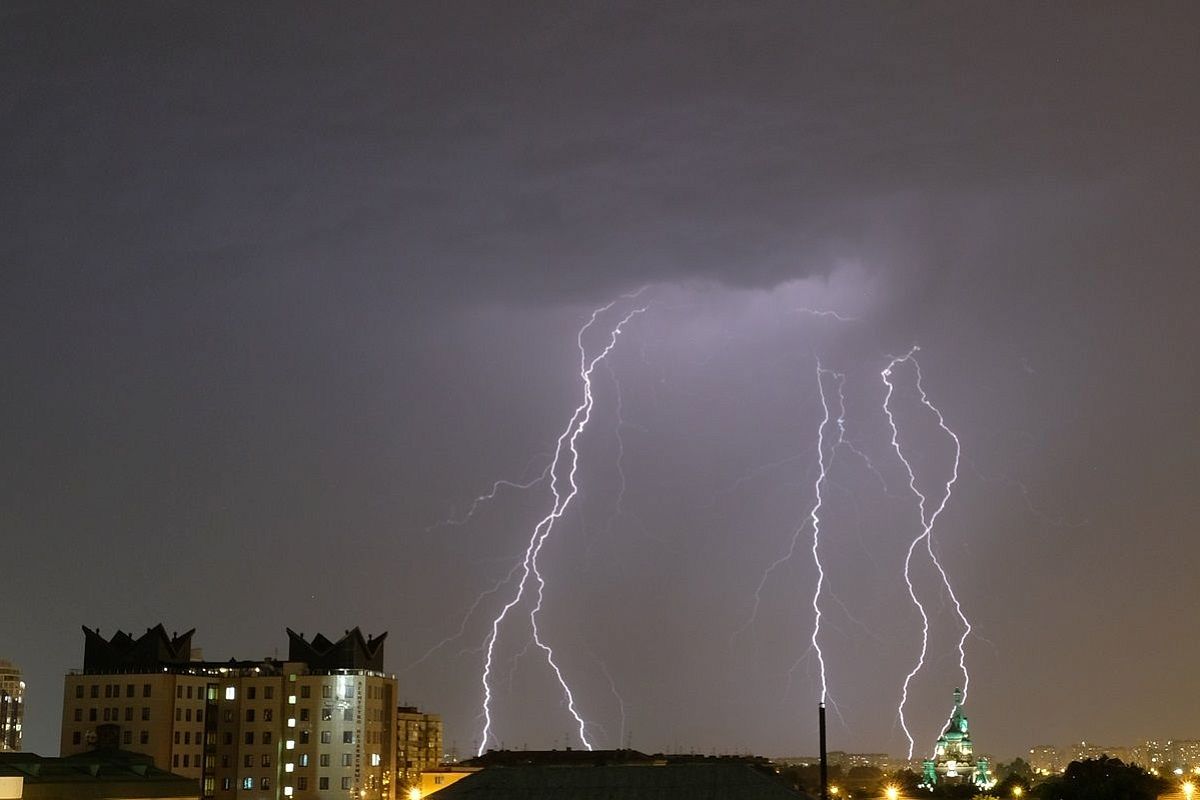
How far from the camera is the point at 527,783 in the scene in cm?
4600

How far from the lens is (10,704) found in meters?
185

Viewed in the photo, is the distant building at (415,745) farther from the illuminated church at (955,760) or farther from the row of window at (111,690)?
the illuminated church at (955,760)

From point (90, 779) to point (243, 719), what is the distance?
65.0ft

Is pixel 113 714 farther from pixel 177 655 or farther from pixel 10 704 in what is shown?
pixel 10 704

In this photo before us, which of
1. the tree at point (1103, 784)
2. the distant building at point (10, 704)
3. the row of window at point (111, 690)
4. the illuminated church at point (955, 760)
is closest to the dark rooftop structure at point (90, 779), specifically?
the row of window at point (111, 690)

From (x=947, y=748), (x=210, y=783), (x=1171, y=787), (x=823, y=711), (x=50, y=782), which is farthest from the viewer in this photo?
(x=947, y=748)

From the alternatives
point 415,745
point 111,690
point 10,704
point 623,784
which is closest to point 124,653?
point 111,690

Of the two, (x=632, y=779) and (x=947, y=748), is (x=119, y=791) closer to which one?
(x=632, y=779)

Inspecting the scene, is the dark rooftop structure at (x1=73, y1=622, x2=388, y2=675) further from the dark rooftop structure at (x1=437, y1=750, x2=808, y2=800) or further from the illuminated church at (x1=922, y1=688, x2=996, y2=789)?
the illuminated church at (x1=922, y1=688, x2=996, y2=789)

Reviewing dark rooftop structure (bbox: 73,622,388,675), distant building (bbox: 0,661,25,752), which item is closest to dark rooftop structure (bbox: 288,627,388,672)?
dark rooftop structure (bbox: 73,622,388,675)

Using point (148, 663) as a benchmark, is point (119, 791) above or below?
below

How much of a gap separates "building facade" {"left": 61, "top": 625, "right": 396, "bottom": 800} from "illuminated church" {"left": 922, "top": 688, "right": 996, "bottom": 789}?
56.9 metres

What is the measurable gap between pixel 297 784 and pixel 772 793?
127 feet

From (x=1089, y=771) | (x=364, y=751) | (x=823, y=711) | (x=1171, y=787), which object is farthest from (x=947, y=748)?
(x=823, y=711)
